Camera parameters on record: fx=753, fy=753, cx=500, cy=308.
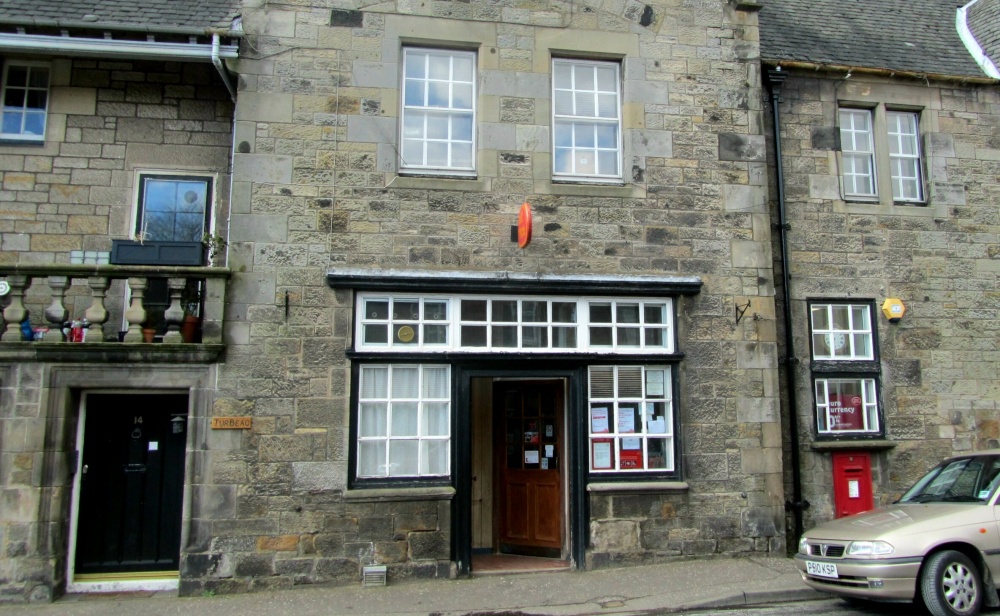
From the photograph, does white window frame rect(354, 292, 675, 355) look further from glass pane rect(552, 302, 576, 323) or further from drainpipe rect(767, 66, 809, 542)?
drainpipe rect(767, 66, 809, 542)

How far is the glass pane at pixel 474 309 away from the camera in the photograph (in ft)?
28.9

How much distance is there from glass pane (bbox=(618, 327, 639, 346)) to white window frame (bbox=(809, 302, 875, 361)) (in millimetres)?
2689

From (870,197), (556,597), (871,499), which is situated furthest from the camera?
(870,197)

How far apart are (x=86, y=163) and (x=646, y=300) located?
22.8 feet

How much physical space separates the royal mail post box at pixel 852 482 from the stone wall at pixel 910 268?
10cm

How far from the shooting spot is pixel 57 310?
26.1 ft

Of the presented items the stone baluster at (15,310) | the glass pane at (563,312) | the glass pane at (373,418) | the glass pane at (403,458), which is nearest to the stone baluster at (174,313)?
the stone baluster at (15,310)

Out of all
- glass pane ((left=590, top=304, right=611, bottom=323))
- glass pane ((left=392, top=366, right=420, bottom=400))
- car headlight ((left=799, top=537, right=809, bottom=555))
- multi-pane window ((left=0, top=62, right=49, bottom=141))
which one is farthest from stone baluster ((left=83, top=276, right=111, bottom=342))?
car headlight ((left=799, top=537, right=809, bottom=555))

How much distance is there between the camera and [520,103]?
9203 millimetres

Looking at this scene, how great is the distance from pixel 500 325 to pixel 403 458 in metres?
1.89

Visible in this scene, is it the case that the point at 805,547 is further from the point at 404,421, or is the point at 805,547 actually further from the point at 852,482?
the point at 404,421

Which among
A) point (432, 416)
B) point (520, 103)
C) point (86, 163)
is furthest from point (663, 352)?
point (86, 163)

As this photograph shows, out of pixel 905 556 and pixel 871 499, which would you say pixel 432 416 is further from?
pixel 871 499

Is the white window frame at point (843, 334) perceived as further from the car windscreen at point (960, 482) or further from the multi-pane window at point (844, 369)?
the car windscreen at point (960, 482)
